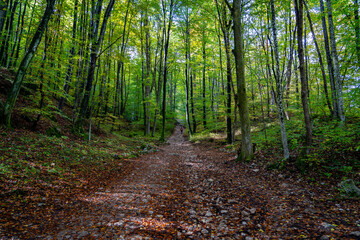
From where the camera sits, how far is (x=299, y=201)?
3.77 metres

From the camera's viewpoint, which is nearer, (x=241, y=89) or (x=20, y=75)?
(x=20, y=75)

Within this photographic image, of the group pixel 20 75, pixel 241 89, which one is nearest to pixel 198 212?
pixel 241 89

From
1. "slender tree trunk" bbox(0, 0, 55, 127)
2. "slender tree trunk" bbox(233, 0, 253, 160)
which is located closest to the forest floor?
"slender tree trunk" bbox(233, 0, 253, 160)

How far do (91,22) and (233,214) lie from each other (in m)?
13.3

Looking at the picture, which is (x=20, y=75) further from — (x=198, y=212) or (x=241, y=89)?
(x=241, y=89)

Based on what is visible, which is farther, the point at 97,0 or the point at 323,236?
the point at 97,0

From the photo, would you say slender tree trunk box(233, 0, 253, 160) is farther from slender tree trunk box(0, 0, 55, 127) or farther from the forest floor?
slender tree trunk box(0, 0, 55, 127)

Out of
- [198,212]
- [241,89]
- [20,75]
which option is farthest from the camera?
[241,89]

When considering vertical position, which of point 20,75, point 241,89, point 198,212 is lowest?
point 198,212

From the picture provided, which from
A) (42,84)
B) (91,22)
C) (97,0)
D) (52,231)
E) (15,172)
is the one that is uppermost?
(97,0)

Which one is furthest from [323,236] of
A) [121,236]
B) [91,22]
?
[91,22]

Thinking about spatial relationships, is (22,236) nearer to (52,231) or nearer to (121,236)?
(52,231)

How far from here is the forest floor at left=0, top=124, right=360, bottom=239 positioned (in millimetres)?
2711

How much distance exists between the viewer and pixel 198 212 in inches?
142
